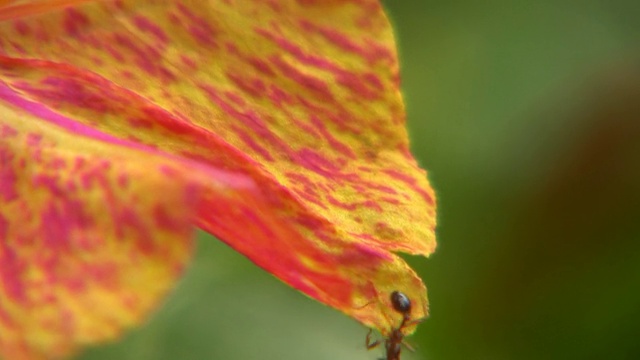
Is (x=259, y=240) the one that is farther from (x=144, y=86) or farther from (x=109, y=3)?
(x=109, y=3)

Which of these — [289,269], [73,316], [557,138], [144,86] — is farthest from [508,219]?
[73,316]

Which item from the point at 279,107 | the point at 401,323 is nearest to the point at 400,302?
the point at 401,323

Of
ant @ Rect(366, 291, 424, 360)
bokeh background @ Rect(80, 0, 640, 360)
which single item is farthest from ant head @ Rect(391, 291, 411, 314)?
bokeh background @ Rect(80, 0, 640, 360)

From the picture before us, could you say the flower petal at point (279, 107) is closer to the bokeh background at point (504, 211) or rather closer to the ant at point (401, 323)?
the ant at point (401, 323)

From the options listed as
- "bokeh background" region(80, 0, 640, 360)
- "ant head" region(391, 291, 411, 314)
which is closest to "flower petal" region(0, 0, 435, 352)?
"ant head" region(391, 291, 411, 314)

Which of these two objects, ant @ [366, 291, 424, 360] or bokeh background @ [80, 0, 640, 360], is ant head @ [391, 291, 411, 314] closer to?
ant @ [366, 291, 424, 360]

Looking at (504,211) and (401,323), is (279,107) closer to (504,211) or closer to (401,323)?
(401,323)

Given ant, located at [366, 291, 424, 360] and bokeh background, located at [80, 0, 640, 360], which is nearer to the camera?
ant, located at [366, 291, 424, 360]
